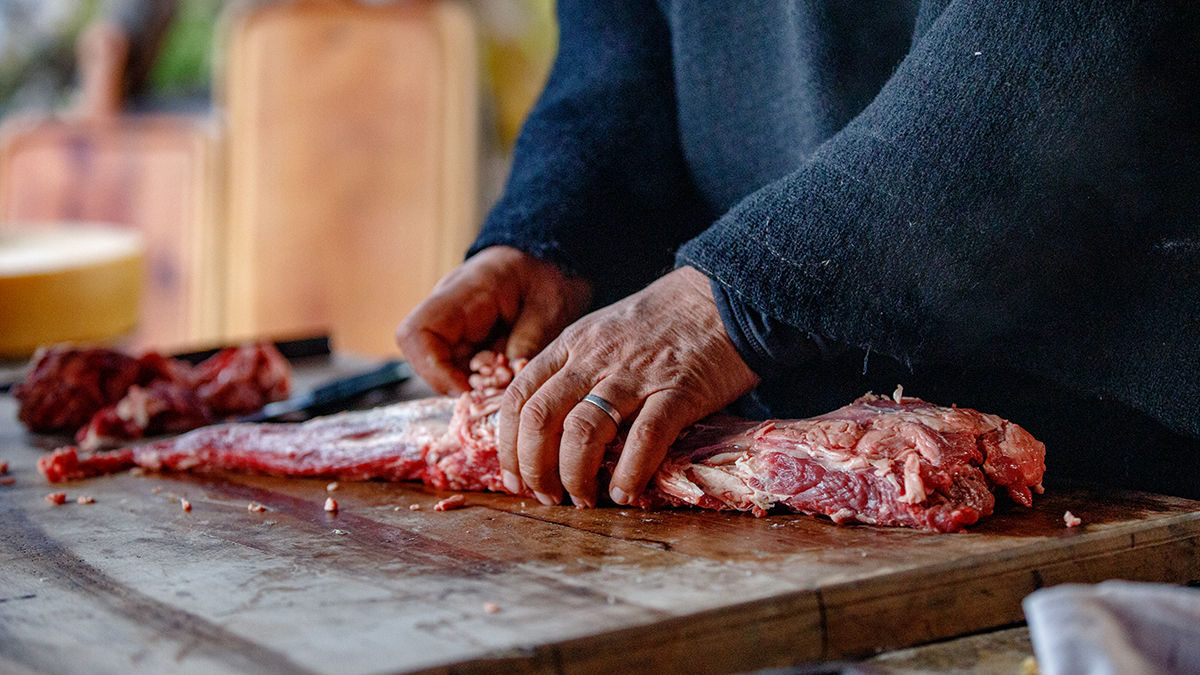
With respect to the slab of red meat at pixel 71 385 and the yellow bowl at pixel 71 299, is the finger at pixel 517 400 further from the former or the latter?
the yellow bowl at pixel 71 299

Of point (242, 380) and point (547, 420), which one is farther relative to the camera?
point (242, 380)

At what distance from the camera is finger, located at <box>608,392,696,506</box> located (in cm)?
130

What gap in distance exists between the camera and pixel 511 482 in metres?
1.45

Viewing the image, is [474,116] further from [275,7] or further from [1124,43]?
[1124,43]

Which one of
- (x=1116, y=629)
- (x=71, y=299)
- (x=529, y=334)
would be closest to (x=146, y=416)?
(x=529, y=334)

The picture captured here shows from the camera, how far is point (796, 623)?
0.98m

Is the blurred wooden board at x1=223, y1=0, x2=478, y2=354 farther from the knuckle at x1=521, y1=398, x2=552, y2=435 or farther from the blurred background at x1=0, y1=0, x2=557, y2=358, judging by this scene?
the knuckle at x1=521, y1=398, x2=552, y2=435

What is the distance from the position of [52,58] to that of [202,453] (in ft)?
18.5

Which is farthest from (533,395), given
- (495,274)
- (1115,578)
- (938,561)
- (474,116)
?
(474,116)

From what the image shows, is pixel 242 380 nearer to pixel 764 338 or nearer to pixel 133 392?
pixel 133 392

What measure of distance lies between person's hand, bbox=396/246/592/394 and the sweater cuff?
50 cm

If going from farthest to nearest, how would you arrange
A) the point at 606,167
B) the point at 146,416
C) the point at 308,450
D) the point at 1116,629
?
1. the point at 146,416
2. the point at 606,167
3. the point at 308,450
4. the point at 1116,629

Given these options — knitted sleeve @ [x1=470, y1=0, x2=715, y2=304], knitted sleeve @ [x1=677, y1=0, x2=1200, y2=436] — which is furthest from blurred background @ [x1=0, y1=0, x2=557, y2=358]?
knitted sleeve @ [x1=677, y1=0, x2=1200, y2=436]

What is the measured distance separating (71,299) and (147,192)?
2.67m
